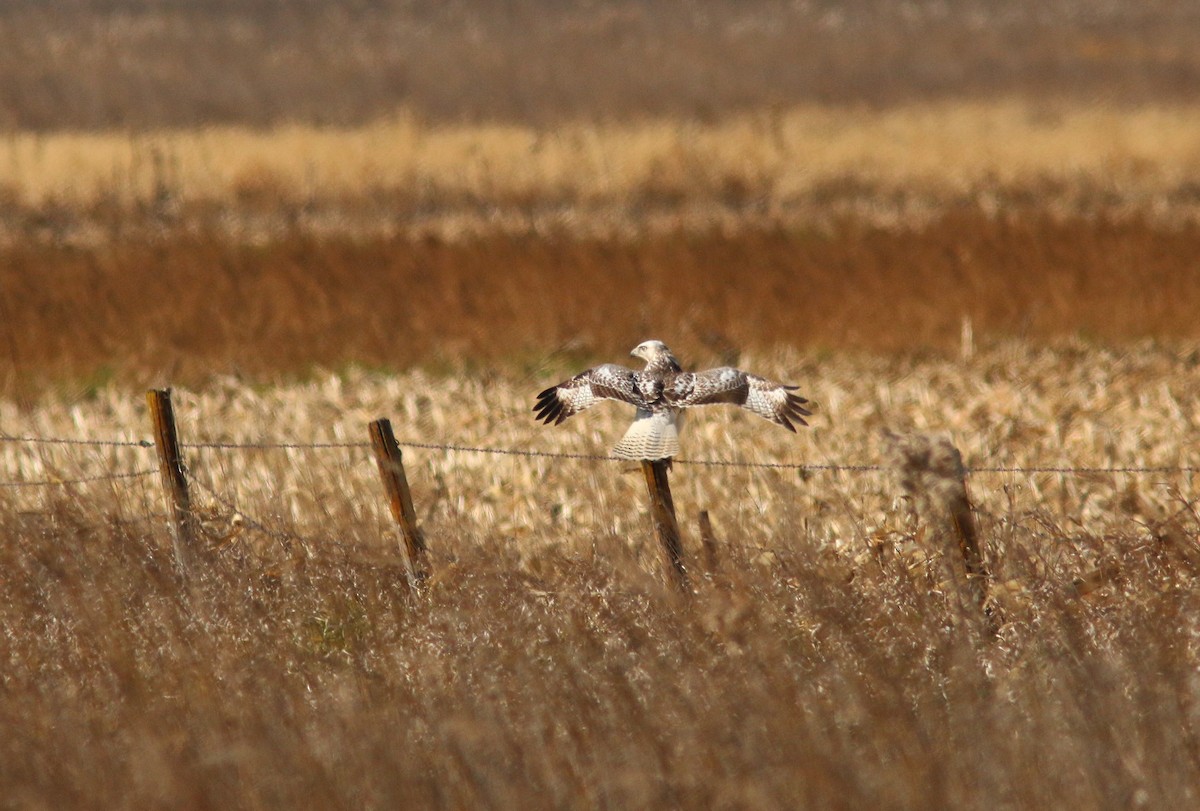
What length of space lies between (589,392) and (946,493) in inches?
38.6

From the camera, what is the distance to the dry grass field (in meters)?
3.48

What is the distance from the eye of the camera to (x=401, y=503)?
5.19 m

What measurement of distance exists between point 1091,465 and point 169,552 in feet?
14.7

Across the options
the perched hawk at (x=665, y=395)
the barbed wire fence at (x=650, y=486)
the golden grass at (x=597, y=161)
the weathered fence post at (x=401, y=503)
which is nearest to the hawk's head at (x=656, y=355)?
the perched hawk at (x=665, y=395)

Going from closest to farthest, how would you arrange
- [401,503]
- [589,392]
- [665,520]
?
1. [589,392]
2. [665,520]
3. [401,503]

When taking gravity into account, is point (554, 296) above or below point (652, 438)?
above

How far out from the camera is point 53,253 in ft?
45.7

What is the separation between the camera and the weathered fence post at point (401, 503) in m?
5.13

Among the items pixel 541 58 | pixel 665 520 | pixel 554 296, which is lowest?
pixel 665 520

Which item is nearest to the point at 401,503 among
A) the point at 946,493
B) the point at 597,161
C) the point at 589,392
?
the point at 589,392

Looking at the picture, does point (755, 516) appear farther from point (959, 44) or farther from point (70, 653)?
point (959, 44)

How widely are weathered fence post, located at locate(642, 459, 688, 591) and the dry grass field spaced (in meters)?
0.07

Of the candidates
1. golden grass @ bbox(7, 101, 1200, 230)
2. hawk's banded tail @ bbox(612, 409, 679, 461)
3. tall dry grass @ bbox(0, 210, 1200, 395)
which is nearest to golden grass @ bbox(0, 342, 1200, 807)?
hawk's banded tail @ bbox(612, 409, 679, 461)

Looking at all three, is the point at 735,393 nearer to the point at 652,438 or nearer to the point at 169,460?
the point at 652,438
